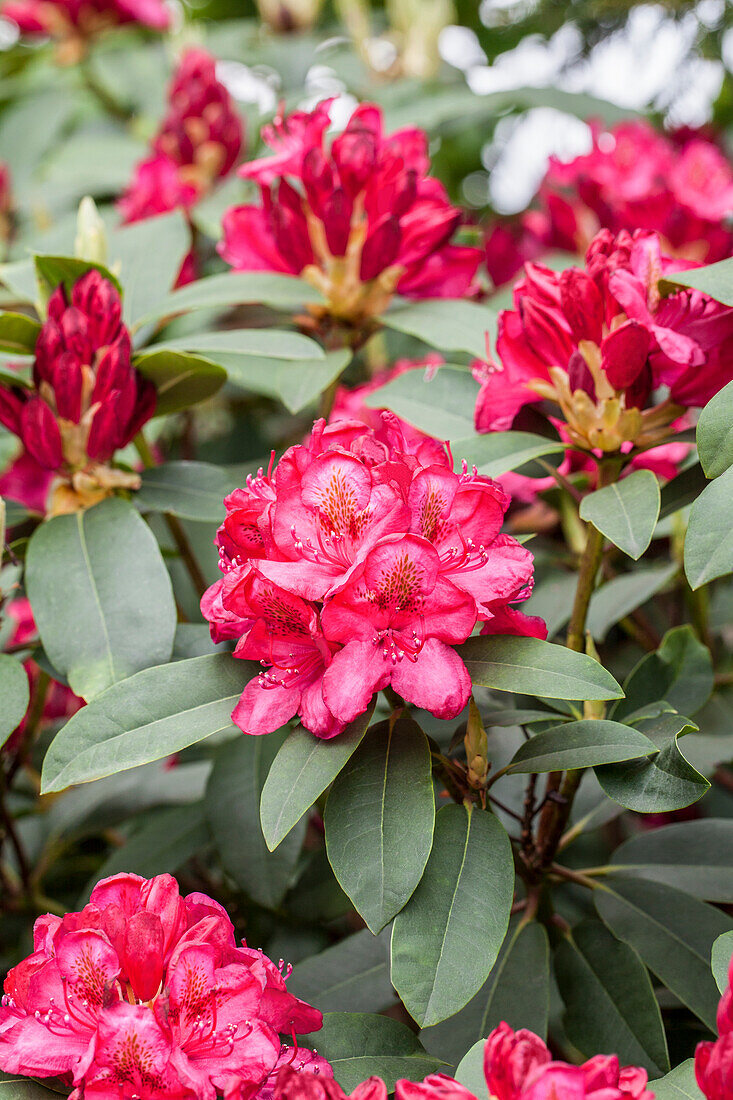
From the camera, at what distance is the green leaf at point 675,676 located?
0.91m

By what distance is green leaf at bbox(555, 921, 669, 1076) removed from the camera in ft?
2.70

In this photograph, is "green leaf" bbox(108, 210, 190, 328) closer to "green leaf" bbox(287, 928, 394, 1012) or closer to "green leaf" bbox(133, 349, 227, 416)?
"green leaf" bbox(133, 349, 227, 416)

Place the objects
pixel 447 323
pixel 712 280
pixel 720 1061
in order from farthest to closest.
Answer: pixel 447 323, pixel 712 280, pixel 720 1061

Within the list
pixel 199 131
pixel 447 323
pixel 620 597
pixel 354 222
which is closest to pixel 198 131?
pixel 199 131

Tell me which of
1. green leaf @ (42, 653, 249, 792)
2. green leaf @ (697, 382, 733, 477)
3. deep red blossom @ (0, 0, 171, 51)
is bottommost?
green leaf @ (42, 653, 249, 792)

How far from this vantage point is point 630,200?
5.32ft

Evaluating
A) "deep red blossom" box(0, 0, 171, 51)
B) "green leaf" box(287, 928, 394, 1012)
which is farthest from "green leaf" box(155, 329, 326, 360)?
"deep red blossom" box(0, 0, 171, 51)

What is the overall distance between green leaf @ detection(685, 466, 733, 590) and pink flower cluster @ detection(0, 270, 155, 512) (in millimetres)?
566

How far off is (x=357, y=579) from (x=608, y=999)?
485mm

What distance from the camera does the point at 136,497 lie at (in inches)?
41.8

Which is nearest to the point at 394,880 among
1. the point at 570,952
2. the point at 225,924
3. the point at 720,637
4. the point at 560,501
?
the point at 225,924

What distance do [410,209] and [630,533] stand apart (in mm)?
560

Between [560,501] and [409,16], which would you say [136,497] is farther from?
[409,16]

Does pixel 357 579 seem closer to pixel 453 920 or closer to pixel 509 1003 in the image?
pixel 453 920
